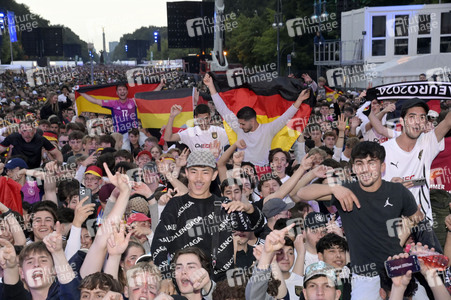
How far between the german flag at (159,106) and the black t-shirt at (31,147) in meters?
2.88

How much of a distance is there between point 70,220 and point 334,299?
3403 mm

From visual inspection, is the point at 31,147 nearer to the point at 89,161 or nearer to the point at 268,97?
the point at 89,161

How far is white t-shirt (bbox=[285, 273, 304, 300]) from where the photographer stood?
6.00 meters

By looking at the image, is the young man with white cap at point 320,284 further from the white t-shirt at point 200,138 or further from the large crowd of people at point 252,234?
the white t-shirt at point 200,138

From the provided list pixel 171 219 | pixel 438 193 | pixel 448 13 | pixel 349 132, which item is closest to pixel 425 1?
pixel 448 13

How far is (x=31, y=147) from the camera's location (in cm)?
1132

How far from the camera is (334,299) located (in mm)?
4887

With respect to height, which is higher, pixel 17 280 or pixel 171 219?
pixel 171 219

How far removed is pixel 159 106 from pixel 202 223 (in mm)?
8694

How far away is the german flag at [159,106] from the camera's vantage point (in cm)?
1375

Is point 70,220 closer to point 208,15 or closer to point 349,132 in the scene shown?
point 349,132

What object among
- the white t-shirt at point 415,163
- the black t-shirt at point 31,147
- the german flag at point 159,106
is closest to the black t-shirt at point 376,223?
the white t-shirt at point 415,163

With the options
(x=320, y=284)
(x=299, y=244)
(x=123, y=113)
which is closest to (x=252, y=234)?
(x=299, y=244)

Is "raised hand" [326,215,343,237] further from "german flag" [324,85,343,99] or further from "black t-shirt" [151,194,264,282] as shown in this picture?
"german flag" [324,85,343,99]
